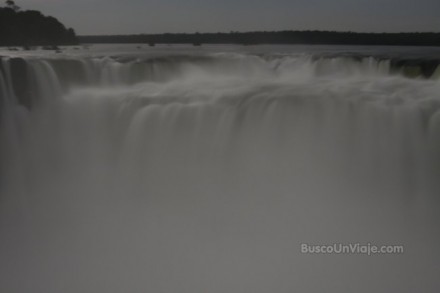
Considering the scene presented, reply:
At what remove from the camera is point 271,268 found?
1.76 meters

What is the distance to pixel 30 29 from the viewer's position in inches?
99.1

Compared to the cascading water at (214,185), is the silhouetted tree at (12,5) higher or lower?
higher

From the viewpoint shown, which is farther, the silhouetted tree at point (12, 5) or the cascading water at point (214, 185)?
the silhouetted tree at point (12, 5)

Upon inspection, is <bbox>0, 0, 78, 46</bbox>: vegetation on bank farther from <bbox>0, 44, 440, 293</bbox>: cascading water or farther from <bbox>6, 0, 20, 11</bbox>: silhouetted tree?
<bbox>0, 44, 440, 293</bbox>: cascading water

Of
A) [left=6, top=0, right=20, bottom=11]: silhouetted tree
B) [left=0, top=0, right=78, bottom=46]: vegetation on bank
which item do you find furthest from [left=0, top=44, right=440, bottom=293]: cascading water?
[left=6, top=0, right=20, bottom=11]: silhouetted tree

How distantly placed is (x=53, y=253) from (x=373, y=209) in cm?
141

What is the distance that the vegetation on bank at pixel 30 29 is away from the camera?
1934mm

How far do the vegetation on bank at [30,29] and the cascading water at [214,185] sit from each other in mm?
212

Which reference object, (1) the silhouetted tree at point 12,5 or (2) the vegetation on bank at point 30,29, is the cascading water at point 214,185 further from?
(1) the silhouetted tree at point 12,5

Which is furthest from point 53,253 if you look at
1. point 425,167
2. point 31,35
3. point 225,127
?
point 425,167

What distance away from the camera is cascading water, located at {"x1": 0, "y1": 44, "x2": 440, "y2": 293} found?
176 centimetres

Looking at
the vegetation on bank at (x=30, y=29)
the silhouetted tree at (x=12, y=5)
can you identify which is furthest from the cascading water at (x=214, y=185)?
the silhouetted tree at (x=12, y=5)

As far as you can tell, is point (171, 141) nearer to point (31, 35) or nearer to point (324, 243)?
point (324, 243)

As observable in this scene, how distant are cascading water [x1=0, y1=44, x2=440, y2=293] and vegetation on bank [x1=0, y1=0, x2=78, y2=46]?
0.21 m
